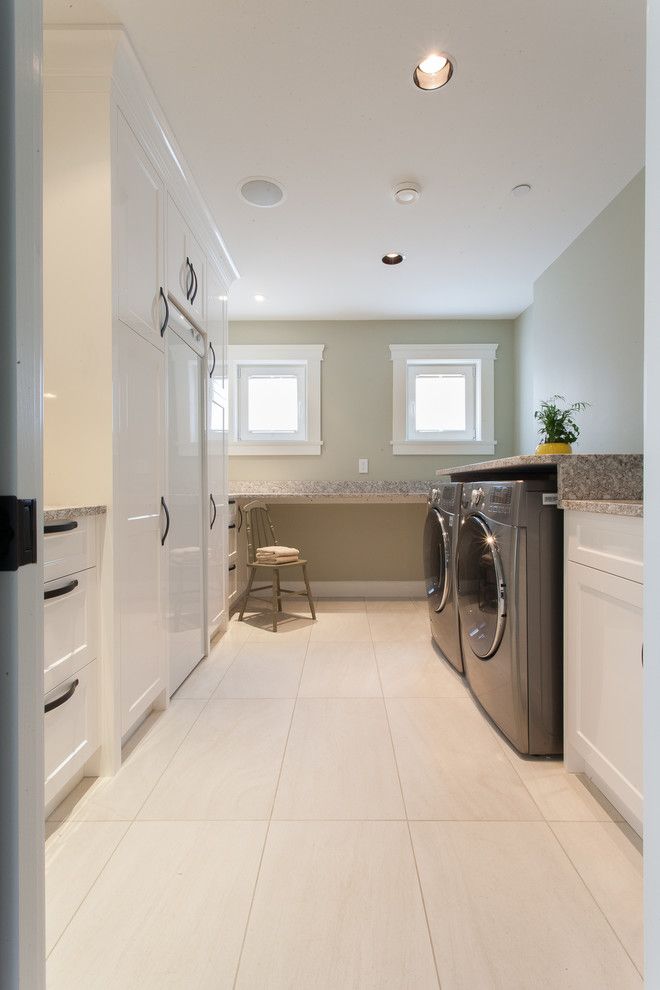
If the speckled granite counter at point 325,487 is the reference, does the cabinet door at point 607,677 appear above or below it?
below

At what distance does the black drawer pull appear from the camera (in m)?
1.25

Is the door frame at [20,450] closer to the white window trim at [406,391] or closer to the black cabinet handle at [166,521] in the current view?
the black cabinet handle at [166,521]

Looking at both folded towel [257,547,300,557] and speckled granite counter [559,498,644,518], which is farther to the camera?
folded towel [257,547,300,557]

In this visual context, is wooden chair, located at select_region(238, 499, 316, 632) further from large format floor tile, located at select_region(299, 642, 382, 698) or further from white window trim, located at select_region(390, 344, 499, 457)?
white window trim, located at select_region(390, 344, 499, 457)

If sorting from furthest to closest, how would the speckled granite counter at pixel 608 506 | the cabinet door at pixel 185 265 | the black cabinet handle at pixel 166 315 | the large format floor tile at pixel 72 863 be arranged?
the cabinet door at pixel 185 265 < the black cabinet handle at pixel 166 315 < the speckled granite counter at pixel 608 506 < the large format floor tile at pixel 72 863

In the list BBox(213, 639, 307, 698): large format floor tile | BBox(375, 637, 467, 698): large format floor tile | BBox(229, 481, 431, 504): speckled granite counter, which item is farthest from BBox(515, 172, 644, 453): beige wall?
BBox(213, 639, 307, 698): large format floor tile

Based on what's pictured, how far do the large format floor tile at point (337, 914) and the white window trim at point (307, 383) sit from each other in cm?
301

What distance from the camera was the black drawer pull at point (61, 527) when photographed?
1.25 metres

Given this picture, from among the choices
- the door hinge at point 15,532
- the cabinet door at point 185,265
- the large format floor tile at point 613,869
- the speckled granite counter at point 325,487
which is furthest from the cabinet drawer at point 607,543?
the speckled granite counter at point 325,487

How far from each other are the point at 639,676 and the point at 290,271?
290 centimetres

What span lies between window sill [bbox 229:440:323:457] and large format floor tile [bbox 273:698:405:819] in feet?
7.60

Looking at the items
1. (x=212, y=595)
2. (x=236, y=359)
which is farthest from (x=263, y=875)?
(x=236, y=359)

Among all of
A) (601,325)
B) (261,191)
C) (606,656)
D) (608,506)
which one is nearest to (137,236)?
(261,191)

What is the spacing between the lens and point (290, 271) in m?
3.14
